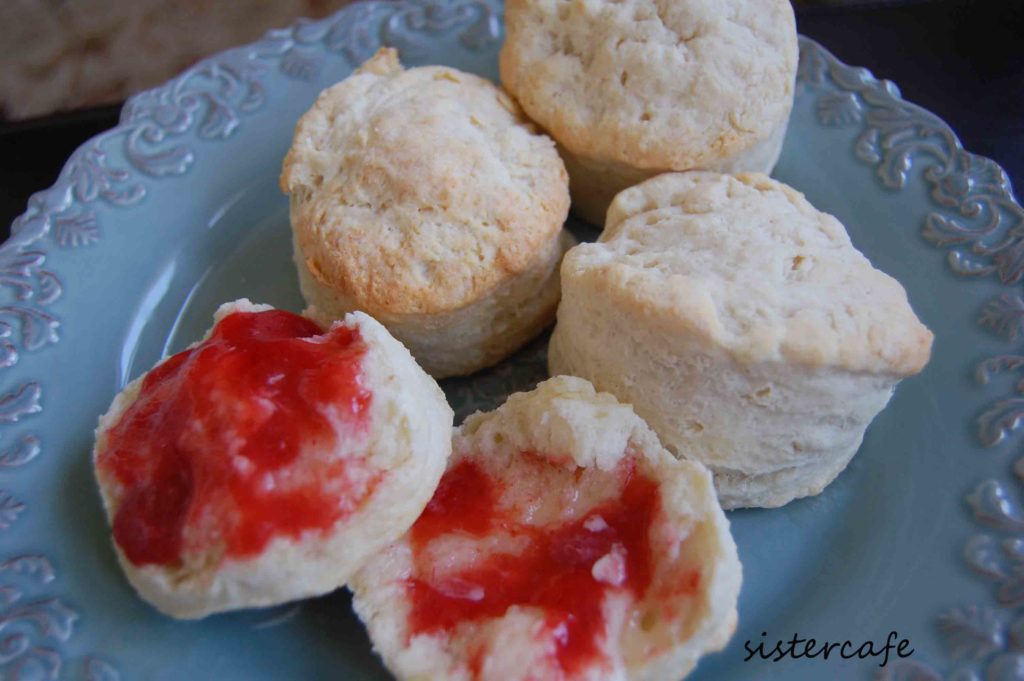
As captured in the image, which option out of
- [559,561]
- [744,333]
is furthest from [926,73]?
[559,561]

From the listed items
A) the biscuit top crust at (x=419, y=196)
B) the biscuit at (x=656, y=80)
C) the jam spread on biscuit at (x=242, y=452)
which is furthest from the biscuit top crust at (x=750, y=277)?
the jam spread on biscuit at (x=242, y=452)

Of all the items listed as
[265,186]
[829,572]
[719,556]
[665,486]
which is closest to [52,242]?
[265,186]

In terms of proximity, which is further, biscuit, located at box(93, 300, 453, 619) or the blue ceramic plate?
the blue ceramic plate

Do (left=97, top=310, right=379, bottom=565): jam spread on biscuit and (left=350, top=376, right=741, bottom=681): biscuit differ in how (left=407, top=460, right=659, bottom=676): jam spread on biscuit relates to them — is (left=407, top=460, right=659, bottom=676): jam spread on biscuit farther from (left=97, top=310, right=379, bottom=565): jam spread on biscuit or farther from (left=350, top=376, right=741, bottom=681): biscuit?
(left=97, top=310, right=379, bottom=565): jam spread on biscuit

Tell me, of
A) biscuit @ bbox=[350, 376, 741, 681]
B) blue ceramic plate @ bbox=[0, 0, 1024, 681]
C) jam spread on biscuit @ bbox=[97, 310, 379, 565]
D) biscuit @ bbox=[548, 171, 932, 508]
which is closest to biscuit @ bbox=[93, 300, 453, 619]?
jam spread on biscuit @ bbox=[97, 310, 379, 565]

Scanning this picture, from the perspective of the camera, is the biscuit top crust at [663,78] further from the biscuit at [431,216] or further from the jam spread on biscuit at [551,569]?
the jam spread on biscuit at [551,569]

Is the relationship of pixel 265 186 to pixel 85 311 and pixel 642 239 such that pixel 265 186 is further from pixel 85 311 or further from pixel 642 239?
pixel 642 239

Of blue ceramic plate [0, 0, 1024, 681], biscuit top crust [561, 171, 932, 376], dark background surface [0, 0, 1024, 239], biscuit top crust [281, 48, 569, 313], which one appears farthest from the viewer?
dark background surface [0, 0, 1024, 239]
